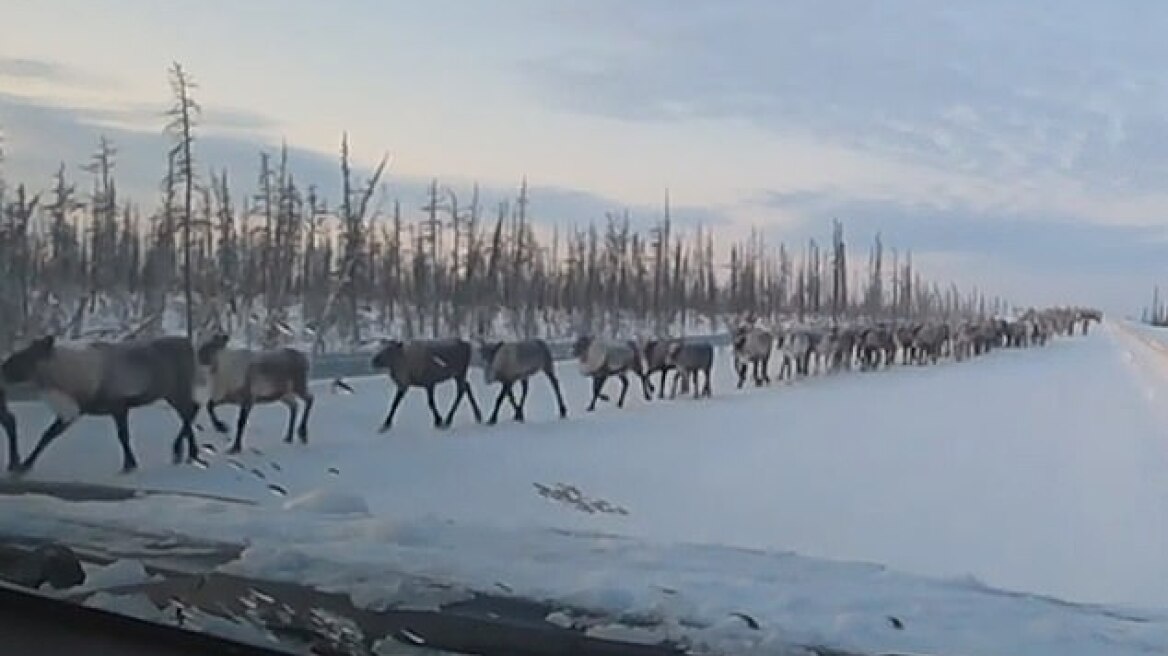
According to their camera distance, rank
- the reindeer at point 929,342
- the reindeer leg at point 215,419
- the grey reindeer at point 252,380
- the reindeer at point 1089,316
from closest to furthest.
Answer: the reindeer at point 1089,316, the reindeer at point 929,342, the grey reindeer at point 252,380, the reindeer leg at point 215,419

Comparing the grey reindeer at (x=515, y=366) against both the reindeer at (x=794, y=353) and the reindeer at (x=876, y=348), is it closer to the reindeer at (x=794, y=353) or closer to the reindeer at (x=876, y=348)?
the reindeer at (x=794, y=353)

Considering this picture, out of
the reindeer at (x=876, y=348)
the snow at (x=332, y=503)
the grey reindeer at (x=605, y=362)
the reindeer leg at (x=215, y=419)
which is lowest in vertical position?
the snow at (x=332, y=503)

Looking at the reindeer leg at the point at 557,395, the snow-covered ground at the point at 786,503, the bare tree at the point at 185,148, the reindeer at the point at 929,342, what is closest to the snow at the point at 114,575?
the snow-covered ground at the point at 786,503

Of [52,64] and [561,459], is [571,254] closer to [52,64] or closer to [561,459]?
[561,459]

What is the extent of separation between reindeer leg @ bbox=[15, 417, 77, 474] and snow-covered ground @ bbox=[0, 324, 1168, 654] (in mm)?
355

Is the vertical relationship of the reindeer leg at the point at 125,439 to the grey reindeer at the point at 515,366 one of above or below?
below

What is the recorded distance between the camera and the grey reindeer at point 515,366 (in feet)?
9.77

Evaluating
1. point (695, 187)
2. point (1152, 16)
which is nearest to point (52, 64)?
point (695, 187)

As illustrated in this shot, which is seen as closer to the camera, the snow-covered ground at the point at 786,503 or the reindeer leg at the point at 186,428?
the snow-covered ground at the point at 786,503

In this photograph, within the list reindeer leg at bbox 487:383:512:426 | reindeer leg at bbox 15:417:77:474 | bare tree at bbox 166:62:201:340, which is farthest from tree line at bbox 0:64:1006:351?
reindeer leg at bbox 15:417:77:474

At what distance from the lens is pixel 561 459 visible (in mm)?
2867

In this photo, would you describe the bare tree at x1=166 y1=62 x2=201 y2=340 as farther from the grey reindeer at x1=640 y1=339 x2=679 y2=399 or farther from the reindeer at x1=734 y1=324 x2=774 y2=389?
the reindeer at x1=734 y1=324 x2=774 y2=389

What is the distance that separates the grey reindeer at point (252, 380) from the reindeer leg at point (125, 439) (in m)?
0.20

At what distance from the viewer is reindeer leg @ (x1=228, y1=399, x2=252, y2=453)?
3256 mm
